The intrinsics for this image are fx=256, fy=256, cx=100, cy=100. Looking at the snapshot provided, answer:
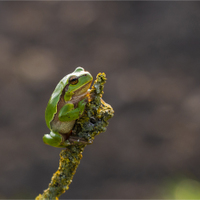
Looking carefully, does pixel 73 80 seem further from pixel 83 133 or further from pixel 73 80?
pixel 83 133

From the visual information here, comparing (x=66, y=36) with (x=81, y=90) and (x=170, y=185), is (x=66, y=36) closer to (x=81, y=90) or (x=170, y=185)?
(x=170, y=185)

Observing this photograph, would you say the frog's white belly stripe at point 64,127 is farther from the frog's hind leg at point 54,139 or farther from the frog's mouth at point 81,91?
the frog's mouth at point 81,91

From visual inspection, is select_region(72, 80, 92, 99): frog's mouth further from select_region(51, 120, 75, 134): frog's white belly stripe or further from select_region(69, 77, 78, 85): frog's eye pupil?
select_region(51, 120, 75, 134): frog's white belly stripe

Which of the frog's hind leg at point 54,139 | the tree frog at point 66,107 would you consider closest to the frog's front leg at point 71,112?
the tree frog at point 66,107

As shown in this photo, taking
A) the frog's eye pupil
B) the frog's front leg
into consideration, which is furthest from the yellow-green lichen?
the frog's eye pupil

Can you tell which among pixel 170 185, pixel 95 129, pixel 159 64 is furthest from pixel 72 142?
pixel 159 64

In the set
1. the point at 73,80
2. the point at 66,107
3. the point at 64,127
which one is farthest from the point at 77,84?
the point at 64,127
